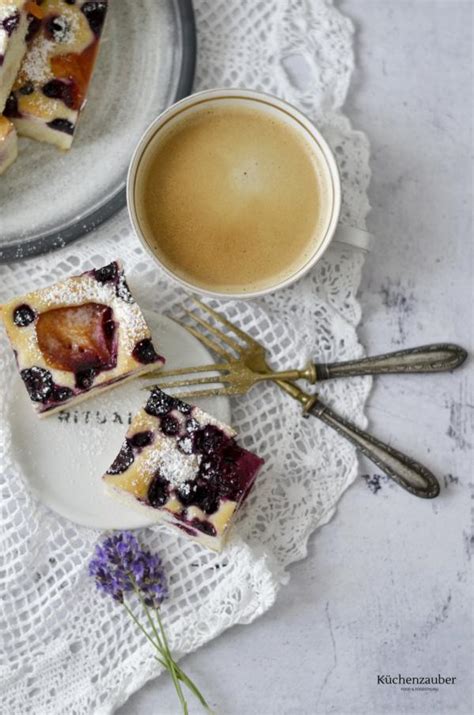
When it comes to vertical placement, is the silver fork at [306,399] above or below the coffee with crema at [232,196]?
below

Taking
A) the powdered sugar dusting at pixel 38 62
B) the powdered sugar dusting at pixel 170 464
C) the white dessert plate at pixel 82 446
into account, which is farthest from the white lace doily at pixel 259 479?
the powdered sugar dusting at pixel 38 62

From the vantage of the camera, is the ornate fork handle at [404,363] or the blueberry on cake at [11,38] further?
the ornate fork handle at [404,363]

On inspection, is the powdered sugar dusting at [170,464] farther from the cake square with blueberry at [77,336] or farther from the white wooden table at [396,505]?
the white wooden table at [396,505]

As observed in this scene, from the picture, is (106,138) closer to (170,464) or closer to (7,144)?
(7,144)

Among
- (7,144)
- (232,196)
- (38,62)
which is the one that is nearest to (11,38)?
(38,62)

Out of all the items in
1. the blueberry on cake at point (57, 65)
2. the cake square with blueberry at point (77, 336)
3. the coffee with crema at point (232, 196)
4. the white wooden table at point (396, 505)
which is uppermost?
the blueberry on cake at point (57, 65)

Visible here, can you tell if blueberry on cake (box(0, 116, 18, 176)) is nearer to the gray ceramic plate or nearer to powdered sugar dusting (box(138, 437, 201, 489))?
the gray ceramic plate
